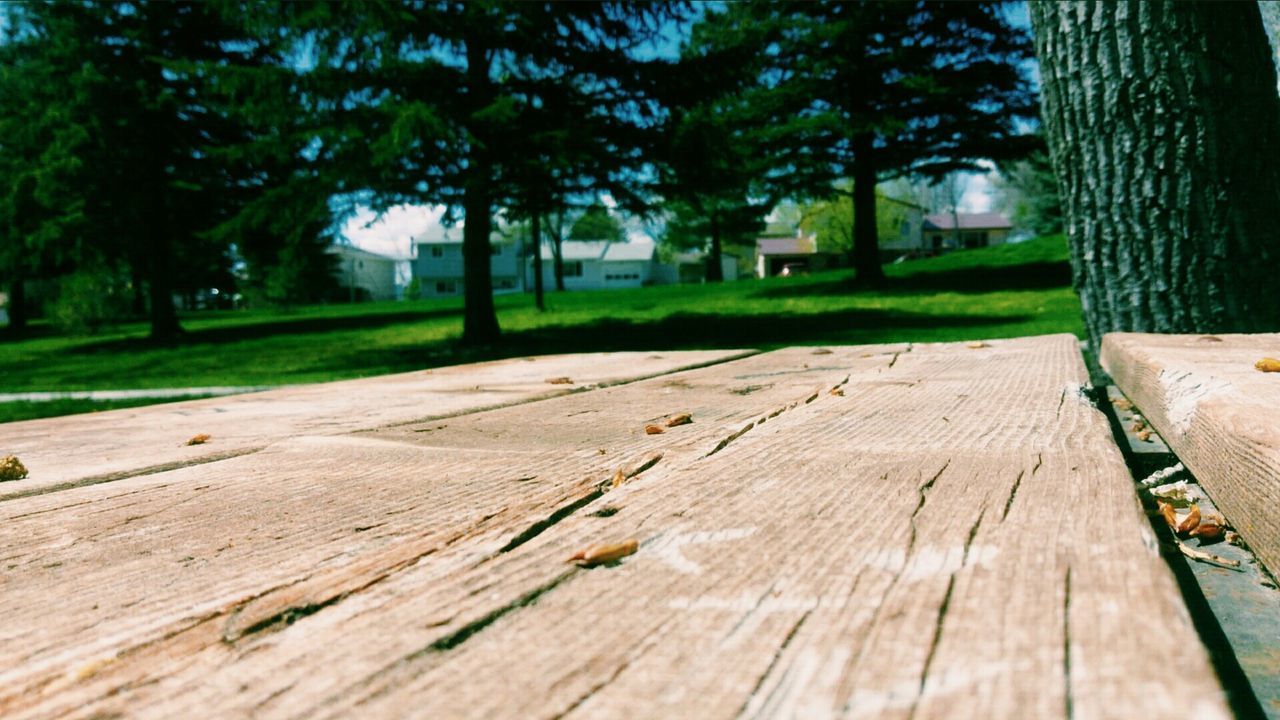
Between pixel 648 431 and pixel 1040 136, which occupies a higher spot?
pixel 1040 136

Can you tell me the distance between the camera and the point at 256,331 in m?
22.1

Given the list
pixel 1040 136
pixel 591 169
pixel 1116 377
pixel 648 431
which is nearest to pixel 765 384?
pixel 648 431

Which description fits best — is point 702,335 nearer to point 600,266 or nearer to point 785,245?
point 600,266

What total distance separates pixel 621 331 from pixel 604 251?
195 ft

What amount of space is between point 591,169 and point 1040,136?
12278mm

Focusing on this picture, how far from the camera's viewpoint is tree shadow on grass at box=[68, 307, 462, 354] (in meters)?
19.6

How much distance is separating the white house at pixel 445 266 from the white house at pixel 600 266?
3781 millimetres

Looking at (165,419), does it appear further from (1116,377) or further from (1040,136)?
(1040,136)

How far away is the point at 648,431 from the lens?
4.57 ft

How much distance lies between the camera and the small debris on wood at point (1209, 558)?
1186 millimetres

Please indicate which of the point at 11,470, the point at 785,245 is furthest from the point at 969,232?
the point at 11,470

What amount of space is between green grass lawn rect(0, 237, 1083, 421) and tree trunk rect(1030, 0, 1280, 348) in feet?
26.2

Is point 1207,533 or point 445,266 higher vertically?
point 445,266

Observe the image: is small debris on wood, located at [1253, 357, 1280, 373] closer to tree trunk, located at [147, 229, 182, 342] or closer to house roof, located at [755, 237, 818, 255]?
tree trunk, located at [147, 229, 182, 342]
